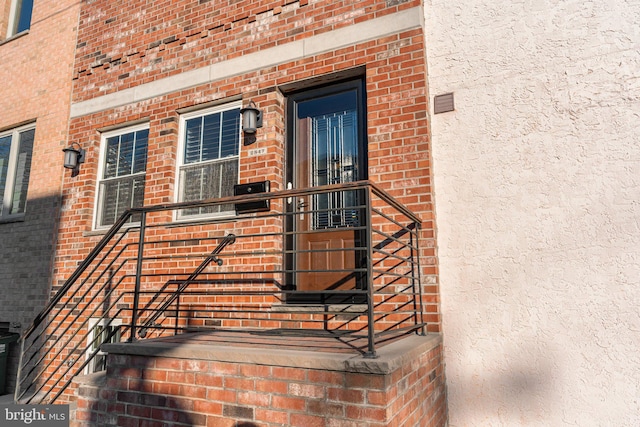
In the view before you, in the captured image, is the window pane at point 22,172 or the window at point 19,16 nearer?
the window pane at point 22,172

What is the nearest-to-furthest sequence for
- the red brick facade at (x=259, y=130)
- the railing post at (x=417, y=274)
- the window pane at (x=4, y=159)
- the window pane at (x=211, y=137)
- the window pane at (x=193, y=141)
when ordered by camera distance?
the red brick facade at (x=259, y=130)
the railing post at (x=417, y=274)
the window pane at (x=211, y=137)
the window pane at (x=193, y=141)
the window pane at (x=4, y=159)

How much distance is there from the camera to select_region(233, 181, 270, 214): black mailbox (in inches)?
167

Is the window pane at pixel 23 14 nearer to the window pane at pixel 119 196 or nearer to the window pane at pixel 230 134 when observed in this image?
the window pane at pixel 119 196

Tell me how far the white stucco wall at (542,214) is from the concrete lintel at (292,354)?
588 millimetres

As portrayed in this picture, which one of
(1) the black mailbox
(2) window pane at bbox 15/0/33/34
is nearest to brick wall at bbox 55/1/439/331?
(1) the black mailbox

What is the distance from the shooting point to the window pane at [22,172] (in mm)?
6297

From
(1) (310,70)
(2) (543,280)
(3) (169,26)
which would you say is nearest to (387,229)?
(2) (543,280)

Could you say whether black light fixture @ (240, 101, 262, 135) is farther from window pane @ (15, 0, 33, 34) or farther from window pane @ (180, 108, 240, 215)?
window pane @ (15, 0, 33, 34)

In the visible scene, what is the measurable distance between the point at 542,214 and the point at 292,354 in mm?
2153

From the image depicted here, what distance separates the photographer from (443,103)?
390cm

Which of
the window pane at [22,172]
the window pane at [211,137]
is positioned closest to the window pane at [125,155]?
the window pane at [211,137]

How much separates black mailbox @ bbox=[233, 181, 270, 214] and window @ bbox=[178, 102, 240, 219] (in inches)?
8.0

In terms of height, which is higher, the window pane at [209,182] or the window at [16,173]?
the window at [16,173]

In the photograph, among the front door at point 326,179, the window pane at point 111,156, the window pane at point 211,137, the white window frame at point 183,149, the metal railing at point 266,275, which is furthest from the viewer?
the window pane at point 111,156
